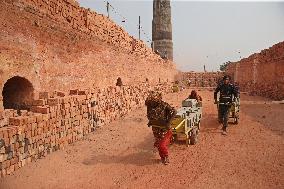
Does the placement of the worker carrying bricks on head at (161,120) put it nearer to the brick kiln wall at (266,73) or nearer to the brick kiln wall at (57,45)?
the brick kiln wall at (57,45)

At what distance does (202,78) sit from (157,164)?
4063cm

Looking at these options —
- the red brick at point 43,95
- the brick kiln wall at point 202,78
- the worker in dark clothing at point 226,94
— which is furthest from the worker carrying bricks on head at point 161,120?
the brick kiln wall at point 202,78

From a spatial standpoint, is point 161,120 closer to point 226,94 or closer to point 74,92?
point 74,92

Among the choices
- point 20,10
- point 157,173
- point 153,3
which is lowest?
point 157,173

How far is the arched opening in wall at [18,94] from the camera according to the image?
21.5 feet

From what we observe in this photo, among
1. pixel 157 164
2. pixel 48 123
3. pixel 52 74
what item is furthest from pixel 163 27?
pixel 157 164

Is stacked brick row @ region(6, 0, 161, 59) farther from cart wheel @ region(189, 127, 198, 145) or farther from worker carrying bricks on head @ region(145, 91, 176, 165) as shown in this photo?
cart wheel @ region(189, 127, 198, 145)

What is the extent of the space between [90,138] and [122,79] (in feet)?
19.0

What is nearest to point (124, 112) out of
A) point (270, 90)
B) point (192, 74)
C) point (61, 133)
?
point (61, 133)

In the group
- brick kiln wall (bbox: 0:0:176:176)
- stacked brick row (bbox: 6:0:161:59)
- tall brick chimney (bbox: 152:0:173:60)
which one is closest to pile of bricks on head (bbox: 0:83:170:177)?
brick kiln wall (bbox: 0:0:176:176)

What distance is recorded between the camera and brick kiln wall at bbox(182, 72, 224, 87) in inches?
1741

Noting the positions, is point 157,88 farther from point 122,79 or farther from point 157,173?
point 157,173

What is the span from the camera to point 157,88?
68.5 ft

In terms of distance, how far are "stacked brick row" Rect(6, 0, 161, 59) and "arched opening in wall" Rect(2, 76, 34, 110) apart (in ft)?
5.82
